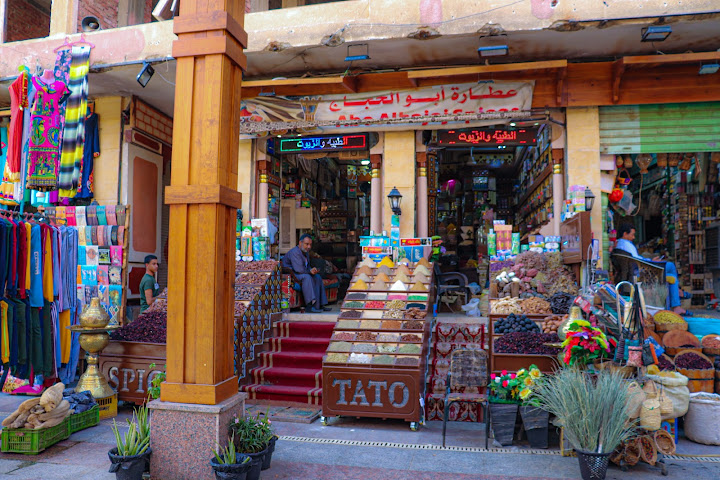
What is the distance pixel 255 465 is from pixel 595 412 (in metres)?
2.66

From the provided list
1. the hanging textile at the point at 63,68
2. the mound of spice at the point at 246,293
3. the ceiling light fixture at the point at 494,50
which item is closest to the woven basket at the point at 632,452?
the mound of spice at the point at 246,293

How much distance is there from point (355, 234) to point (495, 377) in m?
9.10

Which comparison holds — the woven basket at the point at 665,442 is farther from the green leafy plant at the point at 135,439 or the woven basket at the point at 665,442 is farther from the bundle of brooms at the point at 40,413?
the bundle of brooms at the point at 40,413

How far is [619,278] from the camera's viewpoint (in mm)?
8281

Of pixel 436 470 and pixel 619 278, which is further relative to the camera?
pixel 619 278

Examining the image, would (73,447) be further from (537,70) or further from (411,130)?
(537,70)

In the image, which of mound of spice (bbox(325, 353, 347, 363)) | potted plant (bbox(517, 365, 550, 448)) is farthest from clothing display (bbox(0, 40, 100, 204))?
potted plant (bbox(517, 365, 550, 448))

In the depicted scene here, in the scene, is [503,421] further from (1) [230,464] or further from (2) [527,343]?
(1) [230,464]

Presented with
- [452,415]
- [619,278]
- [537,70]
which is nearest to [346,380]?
[452,415]

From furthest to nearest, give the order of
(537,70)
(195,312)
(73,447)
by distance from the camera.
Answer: (537,70) → (73,447) → (195,312)

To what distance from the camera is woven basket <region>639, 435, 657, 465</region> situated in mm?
4285

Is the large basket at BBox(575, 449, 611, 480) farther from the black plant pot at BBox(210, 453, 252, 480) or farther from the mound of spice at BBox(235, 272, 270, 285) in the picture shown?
the mound of spice at BBox(235, 272, 270, 285)

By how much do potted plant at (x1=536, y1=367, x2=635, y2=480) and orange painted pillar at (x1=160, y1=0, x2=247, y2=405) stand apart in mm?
2807

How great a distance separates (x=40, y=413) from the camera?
4.89 m
